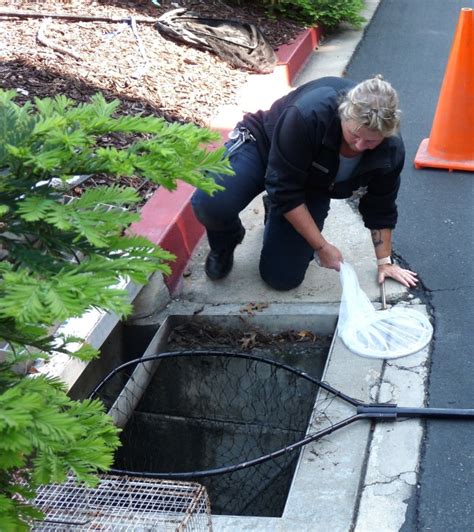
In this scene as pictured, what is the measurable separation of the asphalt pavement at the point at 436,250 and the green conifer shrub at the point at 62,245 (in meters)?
1.55

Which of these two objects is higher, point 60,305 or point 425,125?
point 60,305

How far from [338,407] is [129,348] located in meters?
1.28

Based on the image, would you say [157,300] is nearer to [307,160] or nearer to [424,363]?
[307,160]

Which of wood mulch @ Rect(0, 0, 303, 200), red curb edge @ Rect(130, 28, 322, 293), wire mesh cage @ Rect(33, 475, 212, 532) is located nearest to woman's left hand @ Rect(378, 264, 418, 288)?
red curb edge @ Rect(130, 28, 322, 293)

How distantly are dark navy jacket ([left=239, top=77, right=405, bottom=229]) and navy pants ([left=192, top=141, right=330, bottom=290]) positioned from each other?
0.08m

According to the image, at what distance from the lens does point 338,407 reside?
3227 millimetres

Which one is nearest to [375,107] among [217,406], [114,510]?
[217,406]

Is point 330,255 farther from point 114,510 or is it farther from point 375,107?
point 114,510

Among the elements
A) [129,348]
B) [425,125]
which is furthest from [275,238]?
[425,125]

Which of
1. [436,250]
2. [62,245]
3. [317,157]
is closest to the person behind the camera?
[62,245]

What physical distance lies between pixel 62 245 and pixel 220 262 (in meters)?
2.58

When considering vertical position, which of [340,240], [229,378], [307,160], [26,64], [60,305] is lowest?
[229,378]

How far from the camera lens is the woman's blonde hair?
3.16 meters

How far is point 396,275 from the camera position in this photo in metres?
3.92
